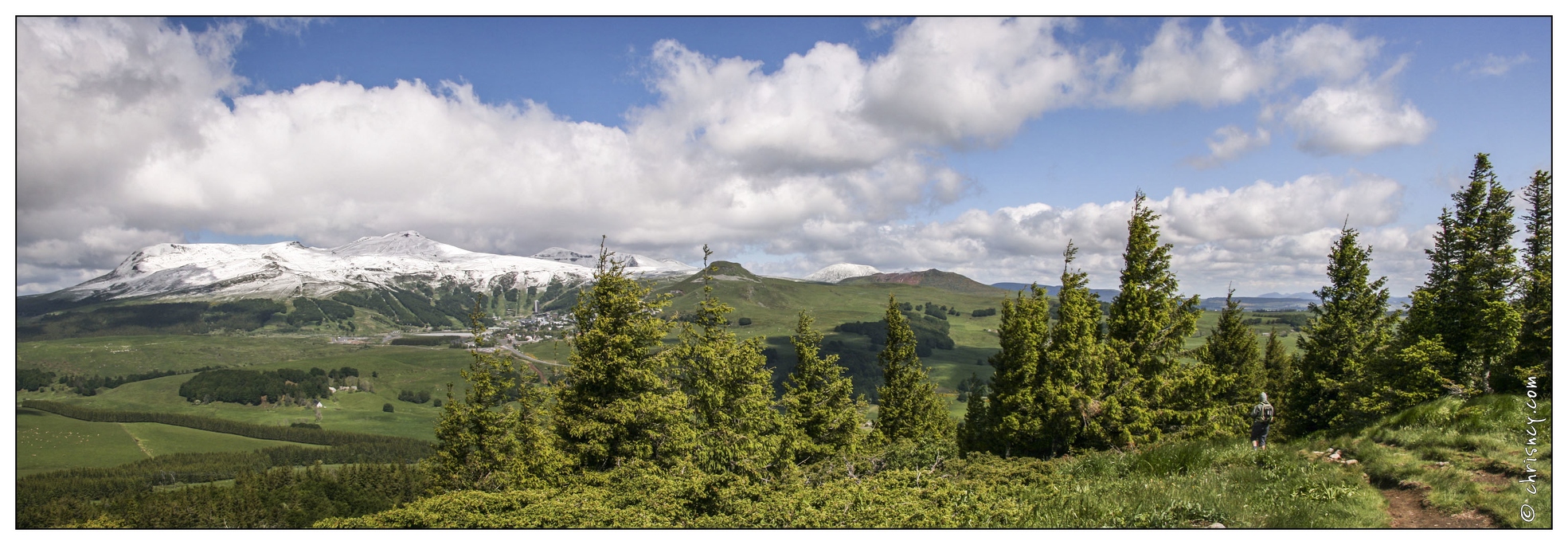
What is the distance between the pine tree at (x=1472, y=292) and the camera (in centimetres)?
2578

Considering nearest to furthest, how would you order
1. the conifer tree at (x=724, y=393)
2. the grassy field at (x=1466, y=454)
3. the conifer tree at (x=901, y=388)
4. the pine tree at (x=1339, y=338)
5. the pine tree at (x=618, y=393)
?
the grassy field at (x=1466, y=454) < the pine tree at (x=618, y=393) < the conifer tree at (x=724, y=393) < the pine tree at (x=1339, y=338) < the conifer tree at (x=901, y=388)

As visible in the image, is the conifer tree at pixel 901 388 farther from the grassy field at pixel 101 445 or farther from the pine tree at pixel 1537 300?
the grassy field at pixel 101 445

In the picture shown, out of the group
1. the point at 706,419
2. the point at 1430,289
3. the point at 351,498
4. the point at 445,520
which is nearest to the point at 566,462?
the point at 706,419

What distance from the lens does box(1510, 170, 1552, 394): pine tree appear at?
69.2ft

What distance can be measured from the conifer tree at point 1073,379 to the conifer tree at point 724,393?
42.4ft

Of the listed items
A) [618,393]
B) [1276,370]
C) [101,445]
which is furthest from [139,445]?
[1276,370]

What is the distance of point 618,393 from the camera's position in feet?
80.5

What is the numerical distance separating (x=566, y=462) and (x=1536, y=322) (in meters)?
36.0

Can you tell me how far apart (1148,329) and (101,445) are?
266 metres

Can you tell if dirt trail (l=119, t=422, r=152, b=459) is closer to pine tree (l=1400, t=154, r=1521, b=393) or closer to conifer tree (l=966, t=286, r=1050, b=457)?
conifer tree (l=966, t=286, r=1050, b=457)

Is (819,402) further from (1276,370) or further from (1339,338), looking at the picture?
(1276,370)

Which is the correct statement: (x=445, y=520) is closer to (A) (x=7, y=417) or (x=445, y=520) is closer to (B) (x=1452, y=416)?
(A) (x=7, y=417)

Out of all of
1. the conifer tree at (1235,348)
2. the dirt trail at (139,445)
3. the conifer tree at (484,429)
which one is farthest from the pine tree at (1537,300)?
the dirt trail at (139,445)

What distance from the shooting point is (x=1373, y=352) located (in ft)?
120
